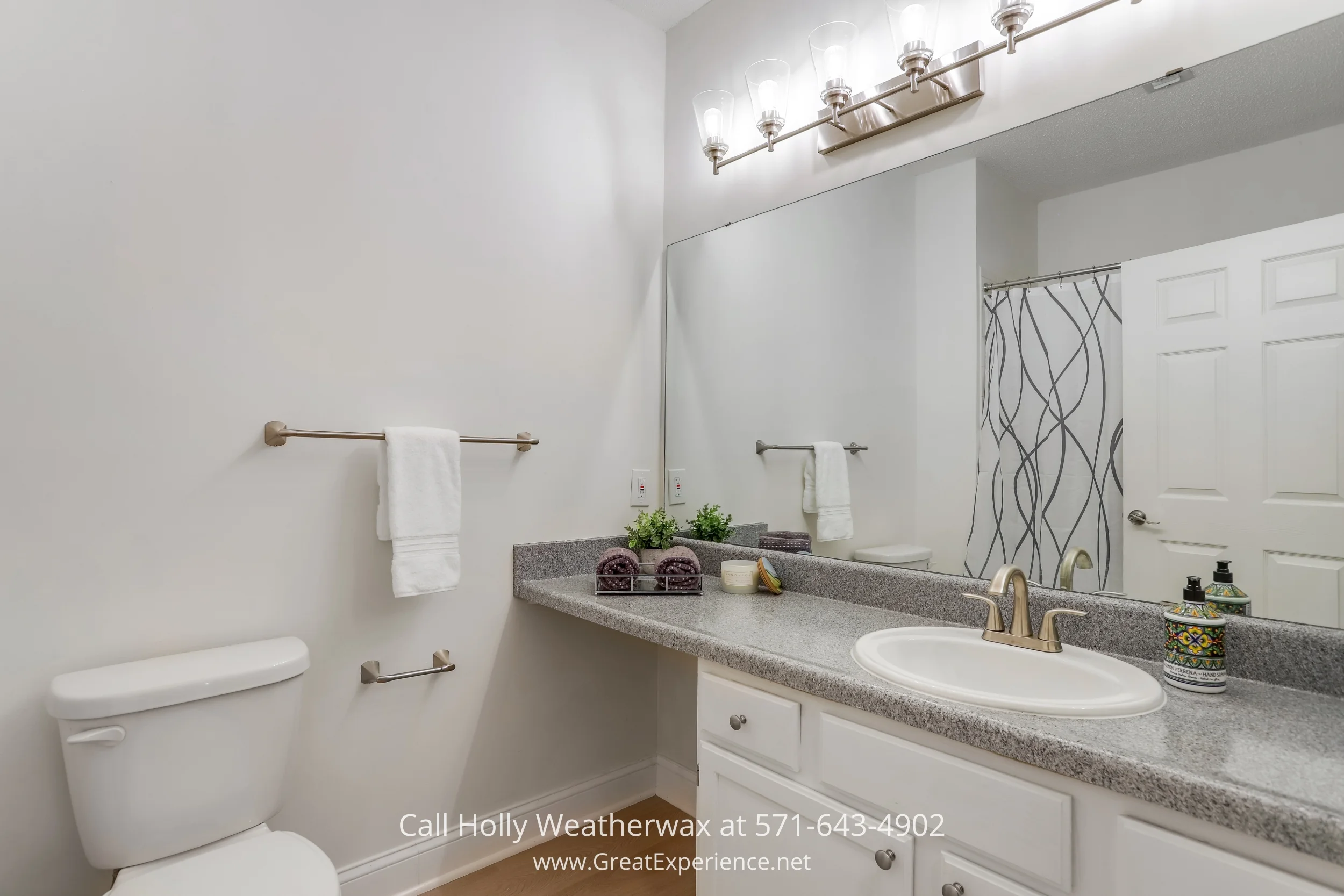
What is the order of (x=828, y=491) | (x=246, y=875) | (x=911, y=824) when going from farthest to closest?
(x=828, y=491) < (x=246, y=875) < (x=911, y=824)

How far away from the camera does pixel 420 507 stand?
1.67 meters

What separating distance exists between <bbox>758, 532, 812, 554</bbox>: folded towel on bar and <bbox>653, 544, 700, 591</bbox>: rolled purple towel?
251mm

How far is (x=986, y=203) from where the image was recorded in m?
1.56

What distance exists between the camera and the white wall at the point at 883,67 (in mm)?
Result: 1269

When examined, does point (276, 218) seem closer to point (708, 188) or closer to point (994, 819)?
point (708, 188)

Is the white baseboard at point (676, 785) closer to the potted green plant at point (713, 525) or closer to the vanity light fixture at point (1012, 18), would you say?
the potted green plant at point (713, 525)

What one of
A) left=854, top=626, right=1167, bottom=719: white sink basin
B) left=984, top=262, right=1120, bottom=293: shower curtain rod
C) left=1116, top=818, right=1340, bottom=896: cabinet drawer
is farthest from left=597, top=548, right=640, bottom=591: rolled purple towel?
left=1116, top=818, right=1340, bottom=896: cabinet drawer

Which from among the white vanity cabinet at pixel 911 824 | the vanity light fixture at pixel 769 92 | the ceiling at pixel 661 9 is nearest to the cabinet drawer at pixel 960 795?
the white vanity cabinet at pixel 911 824

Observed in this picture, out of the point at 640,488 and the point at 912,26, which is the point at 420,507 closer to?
the point at 640,488

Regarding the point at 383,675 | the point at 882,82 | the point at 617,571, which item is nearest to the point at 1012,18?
the point at 882,82

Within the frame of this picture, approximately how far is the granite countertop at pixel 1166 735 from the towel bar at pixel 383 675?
639 mm

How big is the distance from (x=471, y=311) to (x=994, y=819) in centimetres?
165

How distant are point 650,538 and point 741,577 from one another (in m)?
0.34

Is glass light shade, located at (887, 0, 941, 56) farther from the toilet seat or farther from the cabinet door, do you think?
the toilet seat
